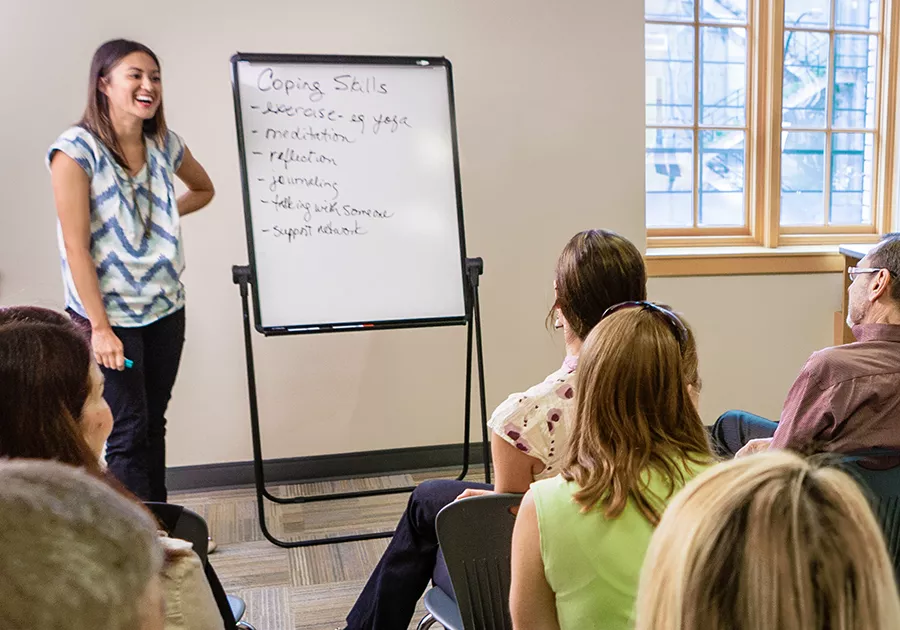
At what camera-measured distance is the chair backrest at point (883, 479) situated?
1.30 metres

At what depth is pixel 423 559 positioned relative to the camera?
5.73 feet

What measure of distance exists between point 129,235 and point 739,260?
2.57 meters

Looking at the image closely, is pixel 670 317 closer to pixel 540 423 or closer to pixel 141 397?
pixel 540 423

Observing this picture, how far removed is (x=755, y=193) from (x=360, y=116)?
6.71 feet

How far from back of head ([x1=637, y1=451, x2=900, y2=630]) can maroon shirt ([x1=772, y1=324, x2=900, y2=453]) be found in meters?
1.12

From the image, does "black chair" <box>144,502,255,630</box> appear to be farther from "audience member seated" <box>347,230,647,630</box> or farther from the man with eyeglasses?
the man with eyeglasses

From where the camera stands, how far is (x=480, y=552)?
4.22 feet

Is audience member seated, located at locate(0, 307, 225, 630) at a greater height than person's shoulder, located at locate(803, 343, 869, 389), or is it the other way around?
audience member seated, located at locate(0, 307, 225, 630)

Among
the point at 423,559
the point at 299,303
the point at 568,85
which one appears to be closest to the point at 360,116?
→ the point at 299,303

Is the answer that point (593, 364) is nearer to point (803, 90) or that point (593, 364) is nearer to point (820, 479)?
point (820, 479)

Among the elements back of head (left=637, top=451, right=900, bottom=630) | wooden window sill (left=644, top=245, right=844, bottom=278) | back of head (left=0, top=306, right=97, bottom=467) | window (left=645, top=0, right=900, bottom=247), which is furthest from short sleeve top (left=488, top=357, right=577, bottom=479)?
window (left=645, top=0, right=900, bottom=247)

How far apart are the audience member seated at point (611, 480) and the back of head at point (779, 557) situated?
0.51 metres

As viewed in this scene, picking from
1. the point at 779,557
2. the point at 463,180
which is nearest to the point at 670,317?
the point at 779,557

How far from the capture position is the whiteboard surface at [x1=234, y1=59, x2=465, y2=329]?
267 centimetres
